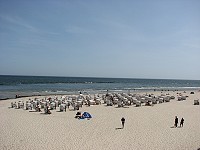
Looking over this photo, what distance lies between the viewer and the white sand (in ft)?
41.4

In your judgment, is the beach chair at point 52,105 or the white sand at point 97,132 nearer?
the white sand at point 97,132

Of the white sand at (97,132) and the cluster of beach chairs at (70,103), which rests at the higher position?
the cluster of beach chairs at (70,103)

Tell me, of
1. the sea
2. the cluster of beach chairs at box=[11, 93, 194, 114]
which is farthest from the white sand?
the sea

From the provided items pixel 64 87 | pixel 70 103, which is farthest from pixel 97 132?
pixel 64 87

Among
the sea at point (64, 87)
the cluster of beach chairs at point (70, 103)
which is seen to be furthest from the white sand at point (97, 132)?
the sea at point (64, 87)

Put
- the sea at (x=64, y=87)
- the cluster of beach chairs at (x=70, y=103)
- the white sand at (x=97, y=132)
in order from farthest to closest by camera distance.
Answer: the sea at (x=64, y=87) < the cluster of beach chairs at (x=70, y=103) < the white sand at (x=97, y=132)

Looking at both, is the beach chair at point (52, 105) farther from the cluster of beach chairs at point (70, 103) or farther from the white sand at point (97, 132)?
the white sand at point (97, 132)

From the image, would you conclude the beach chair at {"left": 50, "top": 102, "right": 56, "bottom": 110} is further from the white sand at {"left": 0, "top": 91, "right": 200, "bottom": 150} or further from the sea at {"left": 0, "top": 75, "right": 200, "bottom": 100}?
the sea at {"left": 0, "top": 75, "right": 200, "bottom": 100}

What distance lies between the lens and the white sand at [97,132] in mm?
12609

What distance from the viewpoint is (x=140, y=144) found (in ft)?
42.1

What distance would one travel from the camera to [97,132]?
15023 mm

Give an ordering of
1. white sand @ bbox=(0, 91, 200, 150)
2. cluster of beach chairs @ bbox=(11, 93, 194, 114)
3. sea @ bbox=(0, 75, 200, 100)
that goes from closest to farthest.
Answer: white sand @ bbox=(0, 91, 200, 150) < cluster of beach chairs @ bbox=(11, 93, 194, 114) < sea @ bbox=(0, 75, 200, 100)

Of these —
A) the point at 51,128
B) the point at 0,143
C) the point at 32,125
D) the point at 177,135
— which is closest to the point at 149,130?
the point at 177,135

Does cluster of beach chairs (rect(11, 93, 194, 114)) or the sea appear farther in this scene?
the sea
